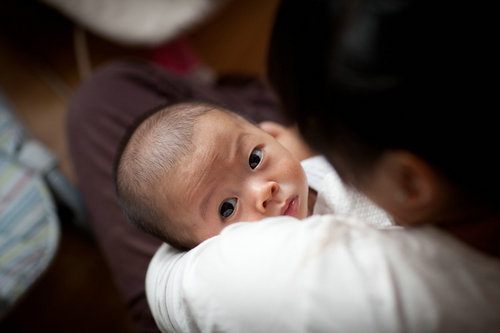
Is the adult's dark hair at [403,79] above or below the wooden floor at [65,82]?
above

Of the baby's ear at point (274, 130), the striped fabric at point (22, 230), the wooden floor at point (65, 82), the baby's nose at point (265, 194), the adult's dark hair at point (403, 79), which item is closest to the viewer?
the adult's dark hair at point (403, 79)

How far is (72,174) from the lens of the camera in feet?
5.81

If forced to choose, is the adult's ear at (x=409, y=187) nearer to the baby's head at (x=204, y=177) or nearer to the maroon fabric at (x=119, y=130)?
the baby's head at (x=204, y=177)

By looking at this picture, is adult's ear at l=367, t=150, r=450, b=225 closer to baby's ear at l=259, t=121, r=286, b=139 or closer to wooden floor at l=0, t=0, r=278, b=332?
baby's ear at l=259, t=121, r=286, b=139

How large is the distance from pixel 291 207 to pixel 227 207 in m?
0.12

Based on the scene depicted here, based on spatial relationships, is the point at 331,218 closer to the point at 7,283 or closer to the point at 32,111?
the point at 7,283

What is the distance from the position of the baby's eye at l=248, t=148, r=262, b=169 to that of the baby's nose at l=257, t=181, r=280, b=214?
0.07 meters

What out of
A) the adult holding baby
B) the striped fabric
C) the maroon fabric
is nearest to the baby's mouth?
the adult holding baby

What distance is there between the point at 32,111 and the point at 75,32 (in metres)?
0.43

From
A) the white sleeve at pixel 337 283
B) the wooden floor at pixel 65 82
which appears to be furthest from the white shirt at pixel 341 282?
the wooden floor at pixel 65 82

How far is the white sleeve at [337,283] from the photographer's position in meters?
0.47

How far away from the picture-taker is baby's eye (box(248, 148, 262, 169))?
31.3 inches

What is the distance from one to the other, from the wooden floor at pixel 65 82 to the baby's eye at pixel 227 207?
1.03 meters

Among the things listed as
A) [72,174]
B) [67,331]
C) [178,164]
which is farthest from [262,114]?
[67,331]
